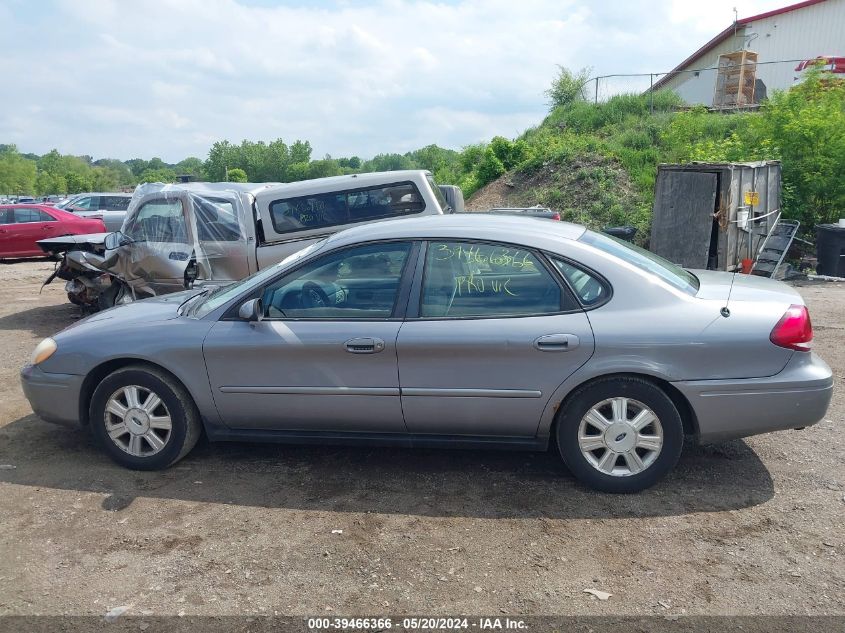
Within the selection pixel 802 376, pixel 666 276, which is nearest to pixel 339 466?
pixel 666 276

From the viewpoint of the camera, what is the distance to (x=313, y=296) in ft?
14.7

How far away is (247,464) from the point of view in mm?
4805

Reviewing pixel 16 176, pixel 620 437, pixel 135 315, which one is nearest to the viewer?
pixel 620 437

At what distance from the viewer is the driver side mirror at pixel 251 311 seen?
4.42 m

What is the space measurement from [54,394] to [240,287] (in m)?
1.40

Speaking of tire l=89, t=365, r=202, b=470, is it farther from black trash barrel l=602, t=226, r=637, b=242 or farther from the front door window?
black trash barrel l=602, t=226, r=637, b=242

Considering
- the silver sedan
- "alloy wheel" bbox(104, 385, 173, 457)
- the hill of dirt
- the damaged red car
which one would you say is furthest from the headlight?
the damaged red car

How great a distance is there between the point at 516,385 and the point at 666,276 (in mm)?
1196

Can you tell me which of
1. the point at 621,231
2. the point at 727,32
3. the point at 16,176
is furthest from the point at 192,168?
the point at 621,231

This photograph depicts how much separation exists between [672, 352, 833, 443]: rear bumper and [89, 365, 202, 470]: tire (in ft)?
9.88

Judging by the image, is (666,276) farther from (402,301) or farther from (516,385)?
(402,301)

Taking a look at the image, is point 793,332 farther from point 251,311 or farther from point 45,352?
point 45,352

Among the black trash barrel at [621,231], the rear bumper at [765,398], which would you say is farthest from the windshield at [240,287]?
the black trash barrel at [621,231]

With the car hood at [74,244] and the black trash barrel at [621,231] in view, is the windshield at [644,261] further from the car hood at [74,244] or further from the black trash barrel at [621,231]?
the car hood at [74,244]
